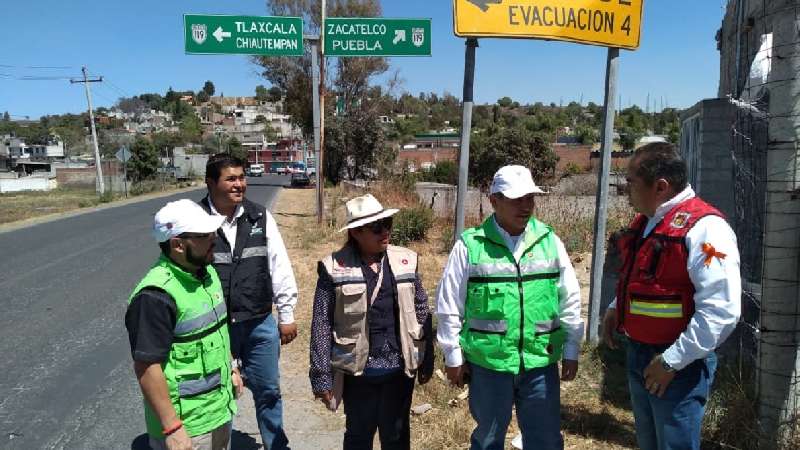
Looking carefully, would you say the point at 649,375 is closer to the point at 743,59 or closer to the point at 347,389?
the point at 347,389

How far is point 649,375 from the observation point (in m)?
2.26

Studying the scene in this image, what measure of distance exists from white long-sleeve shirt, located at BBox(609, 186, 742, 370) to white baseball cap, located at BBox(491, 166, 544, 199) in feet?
2.11

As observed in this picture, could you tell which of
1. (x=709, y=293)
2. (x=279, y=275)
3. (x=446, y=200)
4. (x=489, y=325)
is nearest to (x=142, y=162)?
(x=446, y=200)

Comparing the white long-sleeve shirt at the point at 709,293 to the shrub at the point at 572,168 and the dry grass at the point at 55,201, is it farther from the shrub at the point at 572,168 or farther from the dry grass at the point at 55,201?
the shrub at the point at 572,168

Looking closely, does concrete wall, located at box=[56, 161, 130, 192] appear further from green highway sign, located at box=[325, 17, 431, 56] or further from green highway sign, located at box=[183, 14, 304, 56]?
green highway sign, located at box=[325, 17, 431, 56]

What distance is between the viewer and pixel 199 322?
2229 mm

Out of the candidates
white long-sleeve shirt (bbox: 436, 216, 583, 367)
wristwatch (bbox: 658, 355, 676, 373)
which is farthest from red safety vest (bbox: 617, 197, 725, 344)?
white long-sleeve shirt (bbox: 436, 216, 583, 367)

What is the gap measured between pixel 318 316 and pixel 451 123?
372 feet

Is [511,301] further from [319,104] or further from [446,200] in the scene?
[319,104]

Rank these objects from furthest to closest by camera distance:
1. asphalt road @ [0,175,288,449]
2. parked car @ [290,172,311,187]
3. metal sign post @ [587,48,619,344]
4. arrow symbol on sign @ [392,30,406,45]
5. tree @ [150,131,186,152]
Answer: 1. tree @ [150,131,186,152]
2. parked car @ [290,172,311,187]
3. arrow symbol on sign @ [392,30,406,45]
4. metal sign post @ [587,48,619,344]
5. asphalt road @ [0,175,288,449]

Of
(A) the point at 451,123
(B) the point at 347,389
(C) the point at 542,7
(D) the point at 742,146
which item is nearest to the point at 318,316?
(B) the point at 347,389

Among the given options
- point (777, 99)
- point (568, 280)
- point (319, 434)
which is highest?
point (777, 99)

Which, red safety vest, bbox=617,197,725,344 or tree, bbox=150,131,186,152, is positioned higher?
tree, bbox=150,131,186,152

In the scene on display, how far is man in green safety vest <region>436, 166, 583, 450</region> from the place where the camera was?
2531mm
